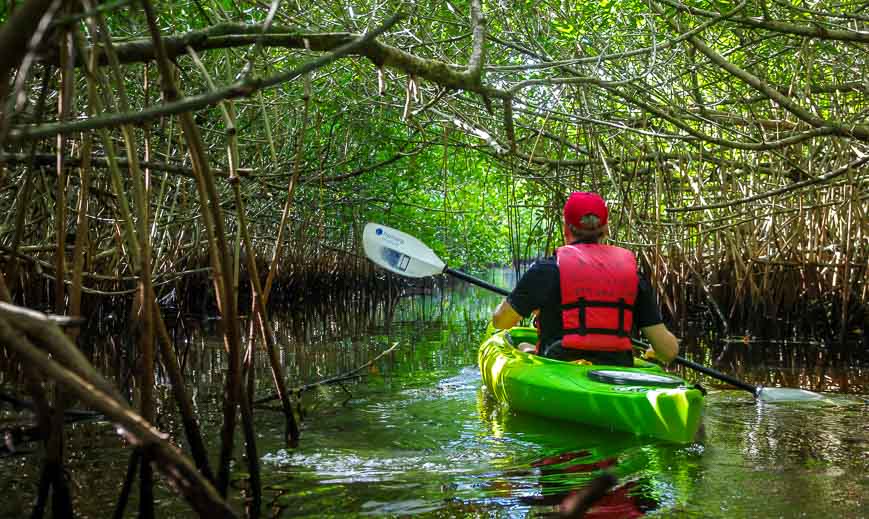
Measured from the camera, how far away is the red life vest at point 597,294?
4.62 meters

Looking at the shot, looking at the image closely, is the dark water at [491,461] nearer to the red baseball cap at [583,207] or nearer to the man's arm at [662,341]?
the man's arm at [662,341]

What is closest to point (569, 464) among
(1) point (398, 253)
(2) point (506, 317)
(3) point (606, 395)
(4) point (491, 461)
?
(4) point (491, 461)

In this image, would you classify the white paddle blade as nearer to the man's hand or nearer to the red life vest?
the man's hand

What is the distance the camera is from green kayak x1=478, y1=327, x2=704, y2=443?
4.07 metres

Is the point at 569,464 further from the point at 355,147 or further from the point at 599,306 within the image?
the point at 355,147

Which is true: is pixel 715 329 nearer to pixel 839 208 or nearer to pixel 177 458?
pixel 839 208

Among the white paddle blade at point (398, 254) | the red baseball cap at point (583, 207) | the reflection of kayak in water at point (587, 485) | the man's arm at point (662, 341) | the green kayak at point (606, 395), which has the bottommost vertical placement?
the reflection of kayak in water at point (587, 485)

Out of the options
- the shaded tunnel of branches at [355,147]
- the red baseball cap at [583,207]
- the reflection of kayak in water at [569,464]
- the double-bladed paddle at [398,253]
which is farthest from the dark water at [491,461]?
the red baseball cap at [583,207]

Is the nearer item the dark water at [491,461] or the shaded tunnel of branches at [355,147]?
the shaded tunnel of branches at [355,147]

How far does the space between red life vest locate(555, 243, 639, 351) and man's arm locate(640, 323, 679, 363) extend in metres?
0.11

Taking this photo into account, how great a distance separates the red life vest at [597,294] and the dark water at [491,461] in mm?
491

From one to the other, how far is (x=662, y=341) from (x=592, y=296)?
1.31 feet

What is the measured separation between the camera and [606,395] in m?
4.30

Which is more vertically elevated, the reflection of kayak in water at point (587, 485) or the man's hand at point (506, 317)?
the man's hand at point (506, 317)
